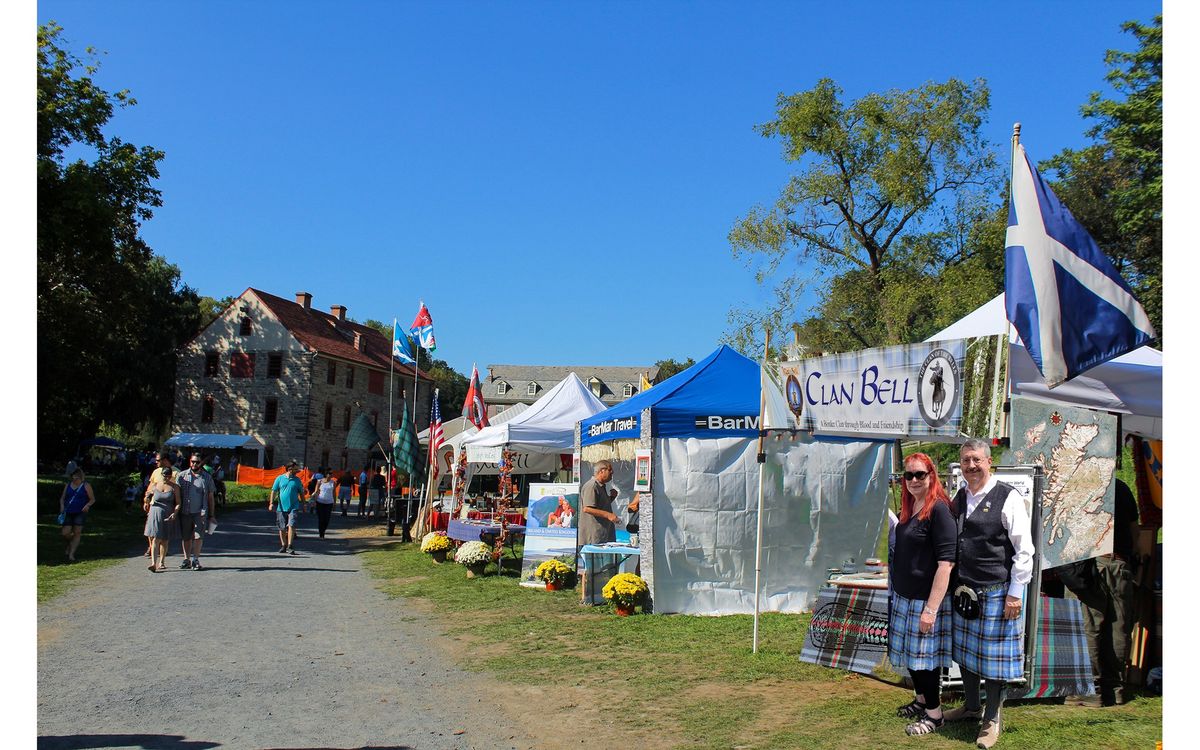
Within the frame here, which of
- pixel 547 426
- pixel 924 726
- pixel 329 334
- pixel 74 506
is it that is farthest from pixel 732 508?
pixel 329 334

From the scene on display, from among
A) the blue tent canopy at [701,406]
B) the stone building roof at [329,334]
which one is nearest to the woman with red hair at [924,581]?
the blue tent canopy at [701,406]

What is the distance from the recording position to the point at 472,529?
Answer: 16.4 meters

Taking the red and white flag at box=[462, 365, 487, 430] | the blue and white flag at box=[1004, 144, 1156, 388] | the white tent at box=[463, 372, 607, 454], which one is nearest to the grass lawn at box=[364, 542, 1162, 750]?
the blue and white flag at box=[1004, 144, 1156, 388]

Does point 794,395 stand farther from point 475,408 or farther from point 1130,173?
point 1130,173

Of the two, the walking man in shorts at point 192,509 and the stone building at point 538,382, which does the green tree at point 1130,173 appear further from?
the stone building at point 538,382

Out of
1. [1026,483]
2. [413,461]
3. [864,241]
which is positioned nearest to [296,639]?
[1026,483]

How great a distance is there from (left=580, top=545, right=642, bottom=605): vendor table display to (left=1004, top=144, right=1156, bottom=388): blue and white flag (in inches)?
266

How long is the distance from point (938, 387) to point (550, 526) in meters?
9.11

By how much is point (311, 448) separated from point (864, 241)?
34999 millimetres

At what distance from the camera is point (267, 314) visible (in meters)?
56.8

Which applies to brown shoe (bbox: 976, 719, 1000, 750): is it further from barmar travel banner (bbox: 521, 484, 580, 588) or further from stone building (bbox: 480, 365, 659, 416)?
stone building (bbox: 480, 365, 659, 416)

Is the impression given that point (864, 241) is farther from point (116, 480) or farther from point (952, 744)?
point (952, 744)

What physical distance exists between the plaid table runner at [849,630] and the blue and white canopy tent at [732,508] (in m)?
3.48

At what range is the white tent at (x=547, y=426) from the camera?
57.3ft
